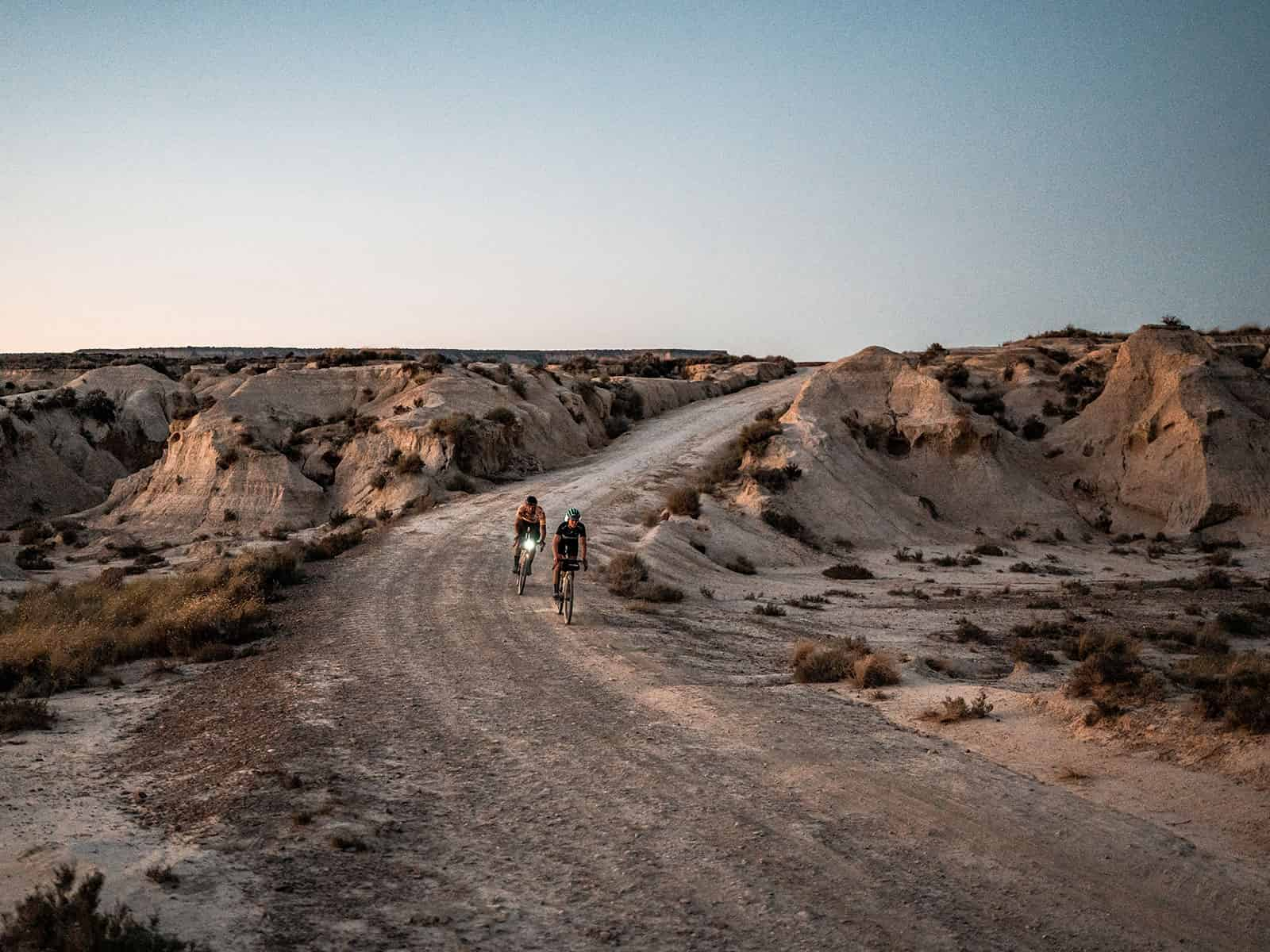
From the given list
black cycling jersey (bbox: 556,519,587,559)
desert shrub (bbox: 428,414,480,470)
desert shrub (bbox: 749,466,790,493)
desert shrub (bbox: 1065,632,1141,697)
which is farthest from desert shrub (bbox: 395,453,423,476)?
desert shrub (bbox: 1065,632,1141,697)

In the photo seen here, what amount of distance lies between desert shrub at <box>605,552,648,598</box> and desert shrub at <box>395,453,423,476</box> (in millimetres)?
13425

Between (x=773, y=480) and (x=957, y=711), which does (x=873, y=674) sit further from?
(x=773, y=480)

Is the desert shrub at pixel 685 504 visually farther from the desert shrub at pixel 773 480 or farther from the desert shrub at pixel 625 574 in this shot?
the desert shrub at pixel 625 574

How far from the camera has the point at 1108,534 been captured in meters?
29.4

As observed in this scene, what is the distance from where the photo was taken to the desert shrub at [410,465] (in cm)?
3092

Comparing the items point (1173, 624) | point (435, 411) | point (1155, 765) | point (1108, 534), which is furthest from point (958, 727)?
point (435, 411)

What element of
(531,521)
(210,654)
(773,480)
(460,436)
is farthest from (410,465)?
(210,654)

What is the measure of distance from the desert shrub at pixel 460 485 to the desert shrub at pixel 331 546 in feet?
21.0

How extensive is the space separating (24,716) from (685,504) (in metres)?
18.0

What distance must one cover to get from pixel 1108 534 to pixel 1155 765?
2416cm

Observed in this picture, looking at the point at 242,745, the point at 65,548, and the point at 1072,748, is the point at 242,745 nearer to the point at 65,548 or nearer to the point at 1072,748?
the point at 1072,748

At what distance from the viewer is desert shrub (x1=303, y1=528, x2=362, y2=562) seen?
21312 millimetres

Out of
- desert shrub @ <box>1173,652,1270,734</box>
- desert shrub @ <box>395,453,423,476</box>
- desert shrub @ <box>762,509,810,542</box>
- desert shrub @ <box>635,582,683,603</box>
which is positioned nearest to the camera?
desert shrub @ <box>1173,652,1270,734</box>

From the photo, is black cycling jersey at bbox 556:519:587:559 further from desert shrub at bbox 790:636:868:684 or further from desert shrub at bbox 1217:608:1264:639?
desert shrub at bbox 1217:608:1264:639
